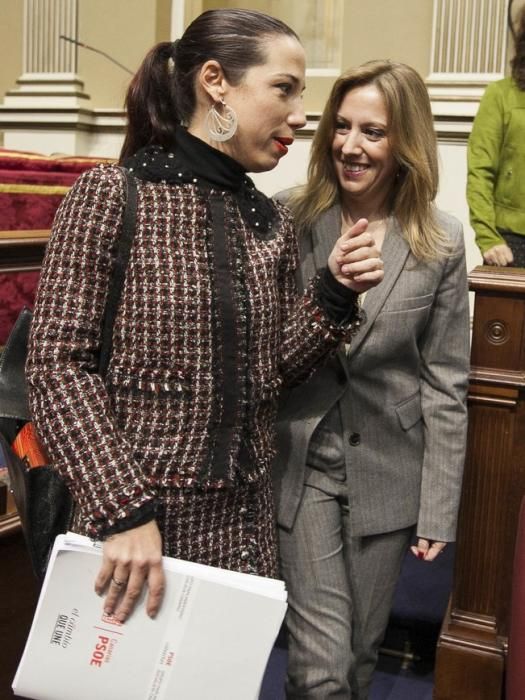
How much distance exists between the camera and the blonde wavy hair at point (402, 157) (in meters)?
1.83

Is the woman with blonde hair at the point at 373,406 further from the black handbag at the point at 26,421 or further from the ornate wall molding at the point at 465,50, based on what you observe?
the ornate wall molding at the point at 465,50

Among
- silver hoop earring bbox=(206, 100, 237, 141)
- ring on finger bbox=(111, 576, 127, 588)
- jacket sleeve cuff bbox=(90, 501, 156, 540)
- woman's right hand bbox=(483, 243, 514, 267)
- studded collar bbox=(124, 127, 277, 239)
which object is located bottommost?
Result: ring on finger bbox=(111, 576, 127, 588)

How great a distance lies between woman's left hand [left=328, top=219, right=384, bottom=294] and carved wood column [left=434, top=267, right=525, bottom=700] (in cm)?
54

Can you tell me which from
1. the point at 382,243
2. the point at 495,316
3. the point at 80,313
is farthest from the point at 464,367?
the point at 80,313

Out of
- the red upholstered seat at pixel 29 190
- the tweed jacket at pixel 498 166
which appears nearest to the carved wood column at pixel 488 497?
the tweed jacket at pixel 498 166

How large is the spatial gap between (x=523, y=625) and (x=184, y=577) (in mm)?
604

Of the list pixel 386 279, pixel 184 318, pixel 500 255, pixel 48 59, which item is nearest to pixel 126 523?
pixel 184 318

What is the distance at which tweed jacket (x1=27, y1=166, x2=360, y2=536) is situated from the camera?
1.30 metres

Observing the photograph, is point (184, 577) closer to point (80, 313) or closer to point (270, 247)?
point (80, 313)

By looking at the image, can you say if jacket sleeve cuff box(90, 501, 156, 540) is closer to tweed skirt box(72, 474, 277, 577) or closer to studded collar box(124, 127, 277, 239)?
tweed skirt box(72, 474, 277, 577)

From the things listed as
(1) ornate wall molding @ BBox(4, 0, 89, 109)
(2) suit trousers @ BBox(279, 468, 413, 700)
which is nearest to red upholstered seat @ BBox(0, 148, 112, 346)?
(2) suit trousers @ BBox(279, 468, 413, 700)

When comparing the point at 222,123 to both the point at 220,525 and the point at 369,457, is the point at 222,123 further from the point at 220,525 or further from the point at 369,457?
the point at 369,457

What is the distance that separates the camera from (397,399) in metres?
1.85

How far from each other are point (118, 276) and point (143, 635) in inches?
20.6
